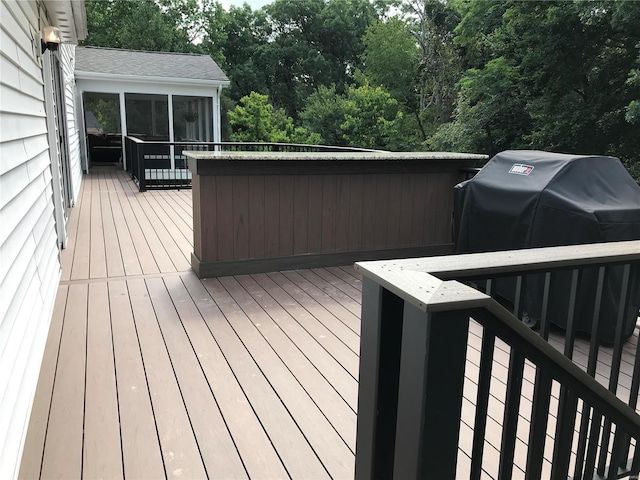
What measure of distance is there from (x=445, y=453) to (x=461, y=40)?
1663cm

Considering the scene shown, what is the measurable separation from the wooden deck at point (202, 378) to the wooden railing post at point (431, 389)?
0.88 m

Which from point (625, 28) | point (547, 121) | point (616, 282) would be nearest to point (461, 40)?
point (547, 121)

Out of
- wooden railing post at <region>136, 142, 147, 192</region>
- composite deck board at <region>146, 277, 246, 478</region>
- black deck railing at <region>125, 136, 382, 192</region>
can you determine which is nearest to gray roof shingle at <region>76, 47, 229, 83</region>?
black deck railing at <region>125, 136, 382, 192</region>

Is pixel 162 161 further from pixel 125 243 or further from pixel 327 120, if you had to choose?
pixel 327 120

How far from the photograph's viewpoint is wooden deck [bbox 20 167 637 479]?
197 cm

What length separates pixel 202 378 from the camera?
2.57 m

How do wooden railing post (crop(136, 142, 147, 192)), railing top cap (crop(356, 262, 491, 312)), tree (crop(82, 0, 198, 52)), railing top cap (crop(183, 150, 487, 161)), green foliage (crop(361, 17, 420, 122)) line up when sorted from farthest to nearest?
1. green foliage (crop(361, 17, 420, 122))
2. tree (crop(82, 0, 198, 52))
3. wooden railing post (crop(136, 142, 147, 192))
4. railing top cap (crop(183, 150, 487, 161))
5. railing top cap (crop(356, 262, 491, 312))

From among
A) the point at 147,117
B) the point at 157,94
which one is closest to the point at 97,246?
the point at 157,94

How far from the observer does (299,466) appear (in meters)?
1.94

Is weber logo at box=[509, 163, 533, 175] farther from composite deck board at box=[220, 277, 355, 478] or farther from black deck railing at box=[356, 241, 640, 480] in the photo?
black deck railing at box=[356, 241, 640, 480]

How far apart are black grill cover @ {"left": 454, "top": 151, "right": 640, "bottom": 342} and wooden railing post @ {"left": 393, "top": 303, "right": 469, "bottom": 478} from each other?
6.06ft

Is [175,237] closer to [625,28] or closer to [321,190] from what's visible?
[321,190]

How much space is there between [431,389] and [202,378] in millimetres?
1758

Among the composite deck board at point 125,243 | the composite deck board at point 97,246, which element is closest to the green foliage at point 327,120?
the composite deck board at point 125,243
